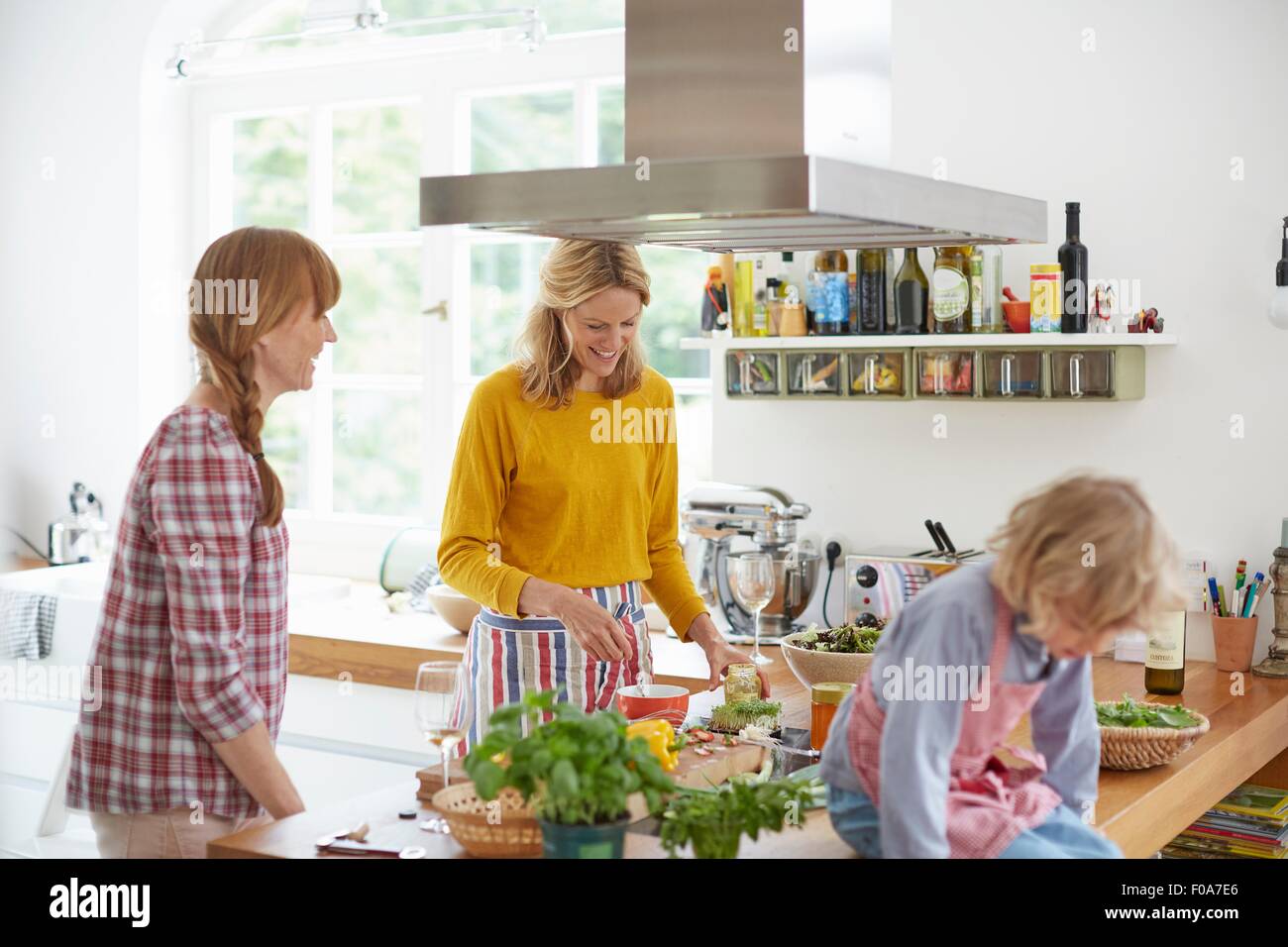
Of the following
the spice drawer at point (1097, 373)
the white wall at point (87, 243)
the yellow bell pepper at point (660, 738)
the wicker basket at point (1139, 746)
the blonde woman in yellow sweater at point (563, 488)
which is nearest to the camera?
the yellow bell pepper at point (660, 738)

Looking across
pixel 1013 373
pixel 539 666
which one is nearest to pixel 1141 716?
pixel 539 666

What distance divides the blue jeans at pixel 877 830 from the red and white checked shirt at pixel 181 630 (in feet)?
2.39

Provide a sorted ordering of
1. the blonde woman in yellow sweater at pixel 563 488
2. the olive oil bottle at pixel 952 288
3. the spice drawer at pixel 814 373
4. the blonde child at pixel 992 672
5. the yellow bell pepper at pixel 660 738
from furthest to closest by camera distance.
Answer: the spice drawer at pixel 814 373 < the olive oil bottle at pixel 952 288 < the blonde woman in yellow sweater at pixel 563 488 < the yellow bell pepper at pixel 660 738 < the blonde child at pixel 992 672

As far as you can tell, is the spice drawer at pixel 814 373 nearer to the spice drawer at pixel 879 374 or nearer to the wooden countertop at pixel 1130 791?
the spice drawer at pixel 879 374

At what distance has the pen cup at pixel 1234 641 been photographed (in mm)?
3010

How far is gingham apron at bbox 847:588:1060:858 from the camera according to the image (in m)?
1.51

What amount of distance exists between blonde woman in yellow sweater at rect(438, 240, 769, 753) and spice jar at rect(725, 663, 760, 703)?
0.03 metres

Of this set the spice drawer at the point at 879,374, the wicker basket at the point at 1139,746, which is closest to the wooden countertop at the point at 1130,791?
the wicker basket at the point at 1139,746

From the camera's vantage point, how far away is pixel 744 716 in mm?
2215

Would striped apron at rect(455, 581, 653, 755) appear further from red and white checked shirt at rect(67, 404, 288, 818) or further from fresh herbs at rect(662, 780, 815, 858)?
fresh herbs at rect(662, 780, 815, 858)

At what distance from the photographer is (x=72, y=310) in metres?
4.82
